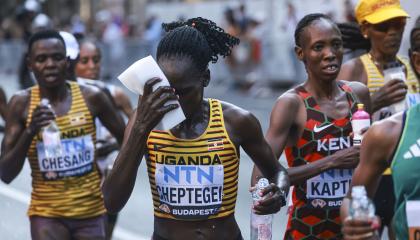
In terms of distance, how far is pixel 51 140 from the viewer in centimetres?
694

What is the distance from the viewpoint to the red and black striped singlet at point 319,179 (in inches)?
237

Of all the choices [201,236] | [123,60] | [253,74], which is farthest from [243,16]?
[201,236]

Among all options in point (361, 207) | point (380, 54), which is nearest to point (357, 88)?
point (380, 54)

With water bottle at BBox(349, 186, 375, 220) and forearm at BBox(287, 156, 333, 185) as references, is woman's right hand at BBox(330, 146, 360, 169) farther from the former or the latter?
water bottle at BBox(349, 186, 375, 220)

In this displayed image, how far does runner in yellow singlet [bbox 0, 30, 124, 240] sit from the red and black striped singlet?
5.34 feet

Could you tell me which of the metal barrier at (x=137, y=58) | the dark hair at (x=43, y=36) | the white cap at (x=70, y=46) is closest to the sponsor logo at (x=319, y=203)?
the dark hair at (x=43, y=36)

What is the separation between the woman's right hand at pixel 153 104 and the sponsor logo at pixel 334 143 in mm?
1502

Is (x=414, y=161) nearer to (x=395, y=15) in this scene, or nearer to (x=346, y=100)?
(x=346, y=100)

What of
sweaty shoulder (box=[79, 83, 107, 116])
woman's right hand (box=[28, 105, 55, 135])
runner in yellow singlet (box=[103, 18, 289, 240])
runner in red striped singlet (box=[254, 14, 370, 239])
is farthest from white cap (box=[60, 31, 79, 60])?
runner in yellow singlet (box=[103, 18, 289, 240])

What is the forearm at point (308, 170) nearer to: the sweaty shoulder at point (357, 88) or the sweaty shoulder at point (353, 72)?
the sweaty shoulder at point (357, 88)

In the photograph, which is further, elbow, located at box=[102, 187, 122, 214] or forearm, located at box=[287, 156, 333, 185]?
forearm, located at box=[287, 156, 333, 185]

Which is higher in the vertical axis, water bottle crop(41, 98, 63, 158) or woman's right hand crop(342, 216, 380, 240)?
woman's right hand crop(342, 216, 380, 240)

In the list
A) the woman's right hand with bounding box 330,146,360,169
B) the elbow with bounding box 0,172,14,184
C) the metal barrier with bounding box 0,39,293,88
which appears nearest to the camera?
the woman's right hand with bounding box 330,146,360,169

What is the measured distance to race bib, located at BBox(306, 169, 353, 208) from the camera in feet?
19.8
